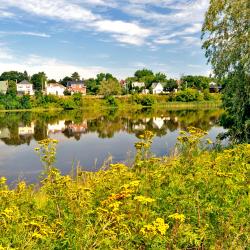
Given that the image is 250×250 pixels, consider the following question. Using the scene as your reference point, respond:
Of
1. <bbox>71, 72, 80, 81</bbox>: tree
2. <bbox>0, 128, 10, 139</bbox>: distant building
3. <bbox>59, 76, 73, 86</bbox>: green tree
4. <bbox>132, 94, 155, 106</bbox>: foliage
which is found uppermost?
<bbox>71, 72, 80, 81</bbox>: tree

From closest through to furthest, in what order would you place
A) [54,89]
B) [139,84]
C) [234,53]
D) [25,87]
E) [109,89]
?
[234,53], [109,89], [25,87], [54,89], [139,84]

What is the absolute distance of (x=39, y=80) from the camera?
474 ft

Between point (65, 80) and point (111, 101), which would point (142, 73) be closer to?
point (65, 80)

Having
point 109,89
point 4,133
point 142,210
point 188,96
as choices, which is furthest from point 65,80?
point 142,210

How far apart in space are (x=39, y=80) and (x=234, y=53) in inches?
5322

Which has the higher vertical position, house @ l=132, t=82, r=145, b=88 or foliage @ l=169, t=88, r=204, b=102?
house @ l=132, t=82, r=145, b=88

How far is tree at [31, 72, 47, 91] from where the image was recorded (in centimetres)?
14200

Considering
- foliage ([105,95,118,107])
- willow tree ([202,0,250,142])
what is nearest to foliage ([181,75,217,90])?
foliage ([105,95,118,107])

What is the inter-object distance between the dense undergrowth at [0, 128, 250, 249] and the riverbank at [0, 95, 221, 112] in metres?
92.3

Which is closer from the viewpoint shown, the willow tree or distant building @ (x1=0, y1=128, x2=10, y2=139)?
the willow tree

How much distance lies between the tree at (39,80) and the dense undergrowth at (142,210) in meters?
137

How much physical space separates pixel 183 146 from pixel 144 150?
0.75 meters

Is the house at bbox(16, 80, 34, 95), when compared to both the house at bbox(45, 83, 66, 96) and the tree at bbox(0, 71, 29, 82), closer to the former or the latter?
the house at bbox(45, 83, 66, 96)

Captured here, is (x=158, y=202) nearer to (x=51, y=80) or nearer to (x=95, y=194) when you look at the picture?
(x=95, y=194)
